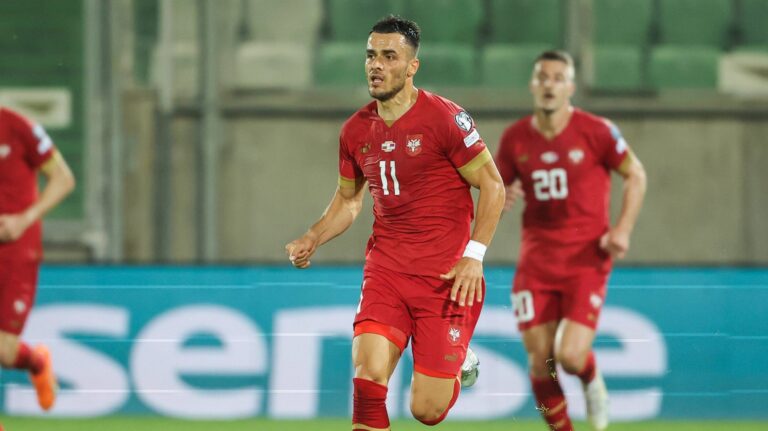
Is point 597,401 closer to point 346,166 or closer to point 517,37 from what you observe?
point 346,166

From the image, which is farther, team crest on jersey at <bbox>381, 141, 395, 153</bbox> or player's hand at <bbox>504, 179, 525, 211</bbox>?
player's hand at <bbox>504, 179, 525, 211</bbox>

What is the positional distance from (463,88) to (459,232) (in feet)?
18.6

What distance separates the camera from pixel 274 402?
7.12 metres

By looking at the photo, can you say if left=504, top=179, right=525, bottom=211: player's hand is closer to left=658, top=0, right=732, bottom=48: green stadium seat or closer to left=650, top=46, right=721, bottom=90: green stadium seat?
left=650, top=46, right=721, bottom=90: green stadium seat

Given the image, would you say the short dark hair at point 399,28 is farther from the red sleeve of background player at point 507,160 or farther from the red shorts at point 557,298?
the red shorts at point 557,298

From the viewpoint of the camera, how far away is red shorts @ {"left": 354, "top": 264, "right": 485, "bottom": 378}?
488cm

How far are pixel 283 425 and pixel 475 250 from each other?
258 centimetres

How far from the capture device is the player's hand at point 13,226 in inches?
262

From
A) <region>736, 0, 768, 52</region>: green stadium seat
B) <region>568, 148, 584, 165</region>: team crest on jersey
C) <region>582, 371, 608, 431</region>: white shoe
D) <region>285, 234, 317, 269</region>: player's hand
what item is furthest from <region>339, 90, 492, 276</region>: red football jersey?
<region>736, 0, 768, 52</region>: green stadium seat

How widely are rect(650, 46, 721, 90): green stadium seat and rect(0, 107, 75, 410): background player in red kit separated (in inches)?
217

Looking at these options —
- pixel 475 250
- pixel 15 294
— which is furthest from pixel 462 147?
pixel 15 294

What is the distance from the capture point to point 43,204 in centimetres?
670

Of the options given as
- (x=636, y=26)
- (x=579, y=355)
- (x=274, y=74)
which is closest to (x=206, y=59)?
(x=274, y=74)

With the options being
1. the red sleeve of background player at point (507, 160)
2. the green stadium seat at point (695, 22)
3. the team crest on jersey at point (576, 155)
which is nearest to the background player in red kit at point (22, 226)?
the red sleeve of background player at point (507, 160)
